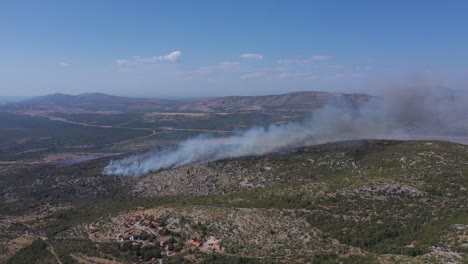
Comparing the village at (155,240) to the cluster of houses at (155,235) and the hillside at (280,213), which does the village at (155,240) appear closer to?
the cluster of houses at (155,235)

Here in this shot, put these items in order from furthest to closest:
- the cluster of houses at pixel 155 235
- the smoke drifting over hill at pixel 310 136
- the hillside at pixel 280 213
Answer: the smoke drifting over hill at pixel 310 136 → the cluster of houses at pixel 155 235 → the hillside at pixel 280 213

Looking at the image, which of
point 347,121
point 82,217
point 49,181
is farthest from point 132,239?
point 347,121

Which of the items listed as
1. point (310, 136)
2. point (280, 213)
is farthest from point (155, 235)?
point (310, 136)

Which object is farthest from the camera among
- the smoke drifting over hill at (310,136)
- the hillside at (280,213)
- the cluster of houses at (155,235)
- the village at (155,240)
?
the smoke drifting over hill at (310,136)

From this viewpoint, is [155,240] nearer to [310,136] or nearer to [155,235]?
[155,235]

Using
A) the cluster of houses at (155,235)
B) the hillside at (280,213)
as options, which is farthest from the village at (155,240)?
the hillside at (280,213)

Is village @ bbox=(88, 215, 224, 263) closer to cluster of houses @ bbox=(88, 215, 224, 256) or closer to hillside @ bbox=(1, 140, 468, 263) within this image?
cluster of houses @ bbox=(88, 215, 224, 256)

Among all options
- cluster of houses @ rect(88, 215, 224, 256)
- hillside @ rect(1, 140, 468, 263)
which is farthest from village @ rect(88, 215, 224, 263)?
hillside @ rect(1, 140, 468, 263)
